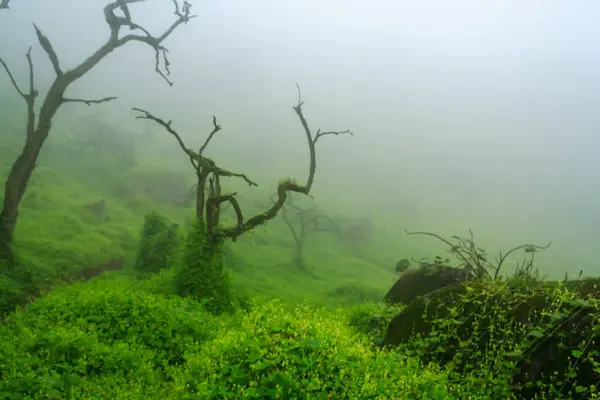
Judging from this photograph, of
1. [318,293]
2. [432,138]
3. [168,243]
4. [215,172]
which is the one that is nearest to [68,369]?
[215,172]

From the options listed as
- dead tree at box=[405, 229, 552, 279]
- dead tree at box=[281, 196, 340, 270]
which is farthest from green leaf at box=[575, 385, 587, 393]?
dead tree at box=[281, 196, 340, 270]

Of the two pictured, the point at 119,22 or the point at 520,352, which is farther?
the point at 119,22

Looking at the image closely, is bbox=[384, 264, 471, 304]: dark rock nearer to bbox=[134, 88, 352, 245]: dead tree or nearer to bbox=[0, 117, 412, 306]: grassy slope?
bbox=[134, 88, 352, 245]: dead tree

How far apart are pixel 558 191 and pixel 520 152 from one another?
29.8m

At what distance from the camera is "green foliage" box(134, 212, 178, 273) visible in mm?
21609

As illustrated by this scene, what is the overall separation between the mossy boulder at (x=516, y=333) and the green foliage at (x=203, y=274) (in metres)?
6.90

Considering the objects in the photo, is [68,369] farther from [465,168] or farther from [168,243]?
[465,168]

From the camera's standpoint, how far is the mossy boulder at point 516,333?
582cm

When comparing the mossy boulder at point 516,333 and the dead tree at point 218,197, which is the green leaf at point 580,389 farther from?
the dead tree at point 218,197

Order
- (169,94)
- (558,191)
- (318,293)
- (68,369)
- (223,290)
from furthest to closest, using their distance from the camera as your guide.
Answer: (169,94), (558,191), (318,293), (223,290), (68,369)

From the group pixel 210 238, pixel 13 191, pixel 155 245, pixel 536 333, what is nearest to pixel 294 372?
pixel 536 333

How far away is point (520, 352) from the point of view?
20.1 ft

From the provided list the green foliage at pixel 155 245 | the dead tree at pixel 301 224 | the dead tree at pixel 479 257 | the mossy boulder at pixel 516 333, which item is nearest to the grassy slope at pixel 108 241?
the dead tree at pixel 301 224

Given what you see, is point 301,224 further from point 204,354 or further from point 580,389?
point 580,389
